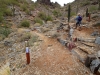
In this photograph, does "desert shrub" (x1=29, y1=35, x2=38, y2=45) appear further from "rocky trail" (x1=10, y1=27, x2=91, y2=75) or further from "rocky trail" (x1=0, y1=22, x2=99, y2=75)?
"rocky trail" (x1=10, y1=27, x2=91, y2=75)

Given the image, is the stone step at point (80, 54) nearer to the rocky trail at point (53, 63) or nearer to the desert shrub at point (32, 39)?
the rocky trail at point (53, 63)

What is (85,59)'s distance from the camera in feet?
21.0

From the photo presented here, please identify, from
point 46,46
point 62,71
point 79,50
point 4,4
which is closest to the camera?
point 62,71

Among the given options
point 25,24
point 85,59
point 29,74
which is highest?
point 25,24

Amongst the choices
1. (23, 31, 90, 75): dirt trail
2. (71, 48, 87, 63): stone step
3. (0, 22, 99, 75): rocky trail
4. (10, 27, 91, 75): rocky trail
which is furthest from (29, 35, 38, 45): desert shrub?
(71, 48, 87, 63): stone step

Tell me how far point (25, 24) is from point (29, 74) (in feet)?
36.8

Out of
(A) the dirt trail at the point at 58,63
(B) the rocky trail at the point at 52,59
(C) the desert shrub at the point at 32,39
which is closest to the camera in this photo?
(A) the dirt trail at the point at 58,63

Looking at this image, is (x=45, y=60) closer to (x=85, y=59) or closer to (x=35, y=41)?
(x=85, y=59)

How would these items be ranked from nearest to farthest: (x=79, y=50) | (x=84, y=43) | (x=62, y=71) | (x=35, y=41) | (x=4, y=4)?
(x=62, y=71) → (x=79, y=50) → (x=84, y=43) → (x=35, y=41) → (x=4, y=4)

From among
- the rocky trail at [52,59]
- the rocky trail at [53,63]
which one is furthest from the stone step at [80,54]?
the rocky trail at [53,63]

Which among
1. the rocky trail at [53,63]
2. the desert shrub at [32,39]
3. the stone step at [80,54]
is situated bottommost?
the rocky trail at [53,63]

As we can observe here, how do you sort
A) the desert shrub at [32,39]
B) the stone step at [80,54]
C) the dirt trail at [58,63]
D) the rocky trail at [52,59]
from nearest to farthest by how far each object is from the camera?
1. the dirt trail at [58,63]
2. the rocky trail at [52,59]
3. the stone step at [80,54]
4. the desert shrub at [32,39]

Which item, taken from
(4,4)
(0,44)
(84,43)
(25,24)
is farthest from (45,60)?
(4,4)

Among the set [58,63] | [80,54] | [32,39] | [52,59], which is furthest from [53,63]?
[32,39]
